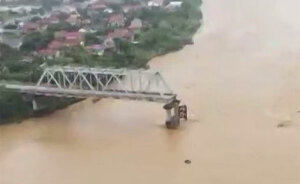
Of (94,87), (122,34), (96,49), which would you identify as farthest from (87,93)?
(122,34)

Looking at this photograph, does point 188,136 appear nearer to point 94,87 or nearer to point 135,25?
point 94,87

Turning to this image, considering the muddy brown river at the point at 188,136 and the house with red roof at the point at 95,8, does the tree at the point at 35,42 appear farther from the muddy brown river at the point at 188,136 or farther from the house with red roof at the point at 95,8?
the house with red roof at the point at 95,8

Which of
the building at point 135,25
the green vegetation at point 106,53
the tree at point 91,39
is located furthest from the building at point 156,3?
the tree at point 91,39

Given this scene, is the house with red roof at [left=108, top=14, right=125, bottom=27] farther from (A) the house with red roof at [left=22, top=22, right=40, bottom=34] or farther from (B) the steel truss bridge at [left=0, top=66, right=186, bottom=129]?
(B) the steel truss bridge at [left=0, top=66, right=186, bottom=129]

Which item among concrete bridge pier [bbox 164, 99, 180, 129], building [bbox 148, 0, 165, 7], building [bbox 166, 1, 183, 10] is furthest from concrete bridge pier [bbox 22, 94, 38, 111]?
building [bbox 148, 0, 165, 7]

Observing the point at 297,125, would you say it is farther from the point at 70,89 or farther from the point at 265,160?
the point at 70,89

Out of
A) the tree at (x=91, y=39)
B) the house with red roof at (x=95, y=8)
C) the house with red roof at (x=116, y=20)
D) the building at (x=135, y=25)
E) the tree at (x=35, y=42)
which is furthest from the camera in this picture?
the house with red roof at (x=95, y=8)

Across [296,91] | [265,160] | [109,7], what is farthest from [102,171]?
[109,7]
